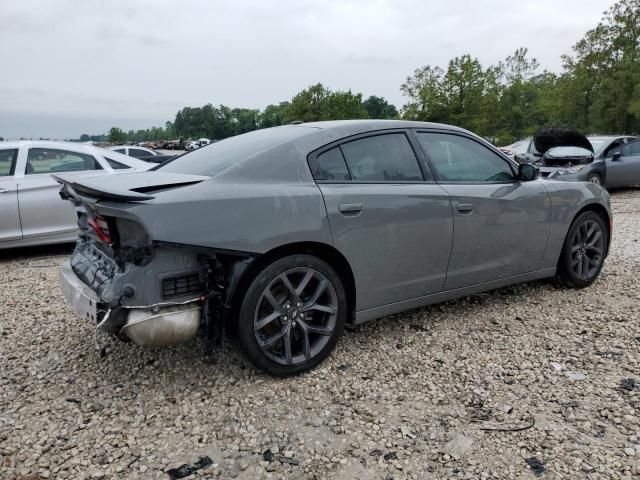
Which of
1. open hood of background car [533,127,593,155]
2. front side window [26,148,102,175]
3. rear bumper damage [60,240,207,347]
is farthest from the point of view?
open hood of background car [533,127,593,155]

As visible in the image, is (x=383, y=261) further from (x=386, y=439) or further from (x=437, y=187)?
(x=386, y=439)

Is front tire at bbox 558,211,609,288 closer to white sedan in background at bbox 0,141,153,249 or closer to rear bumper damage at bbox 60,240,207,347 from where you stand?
rear bumper damage at bbox 60,240,207,347

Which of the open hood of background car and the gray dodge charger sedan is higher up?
the open hood of background car

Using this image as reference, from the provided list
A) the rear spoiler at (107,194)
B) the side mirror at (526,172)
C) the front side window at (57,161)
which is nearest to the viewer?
the rear spoiler at (107,194)

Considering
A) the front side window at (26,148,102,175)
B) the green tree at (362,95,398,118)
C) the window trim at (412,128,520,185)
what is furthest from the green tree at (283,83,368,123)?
the window trim at (412,128,520,185)

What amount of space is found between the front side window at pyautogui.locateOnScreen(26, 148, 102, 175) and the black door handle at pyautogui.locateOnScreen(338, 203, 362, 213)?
460 cm

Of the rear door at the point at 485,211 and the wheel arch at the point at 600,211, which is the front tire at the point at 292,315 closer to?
the rear door at the point at 485,211

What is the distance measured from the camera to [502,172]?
3.99 metres

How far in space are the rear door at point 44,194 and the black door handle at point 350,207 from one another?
4.43m

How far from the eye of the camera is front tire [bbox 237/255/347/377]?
283cm

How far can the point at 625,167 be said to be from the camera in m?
11.7

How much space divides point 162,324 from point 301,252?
88 centimetres

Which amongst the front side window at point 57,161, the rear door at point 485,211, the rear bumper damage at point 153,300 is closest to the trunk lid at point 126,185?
the rear bumper damage at point 153,300

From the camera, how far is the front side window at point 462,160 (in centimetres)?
363
